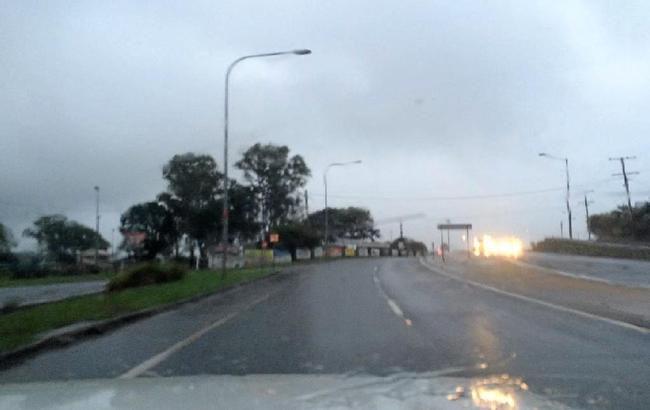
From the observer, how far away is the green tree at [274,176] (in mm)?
92875

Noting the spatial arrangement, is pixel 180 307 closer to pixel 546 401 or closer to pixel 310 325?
pixel 310 325

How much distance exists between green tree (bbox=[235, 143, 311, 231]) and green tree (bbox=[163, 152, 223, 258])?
1030cm

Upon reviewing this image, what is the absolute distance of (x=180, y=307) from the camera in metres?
25.4

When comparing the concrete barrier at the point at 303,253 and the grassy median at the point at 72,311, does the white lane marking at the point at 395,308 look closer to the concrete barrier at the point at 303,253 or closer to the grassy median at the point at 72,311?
the grassy median at the point at 72,311

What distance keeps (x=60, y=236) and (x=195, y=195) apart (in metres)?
16.1

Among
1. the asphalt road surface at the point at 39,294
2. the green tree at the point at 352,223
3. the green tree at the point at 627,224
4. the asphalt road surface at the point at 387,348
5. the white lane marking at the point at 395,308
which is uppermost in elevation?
the green tree at the point at 352,223

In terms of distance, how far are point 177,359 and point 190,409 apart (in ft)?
21.0

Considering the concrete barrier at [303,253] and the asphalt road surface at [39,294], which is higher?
the concrete barrier at [303,253]

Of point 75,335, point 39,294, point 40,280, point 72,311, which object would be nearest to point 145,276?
point 39,294

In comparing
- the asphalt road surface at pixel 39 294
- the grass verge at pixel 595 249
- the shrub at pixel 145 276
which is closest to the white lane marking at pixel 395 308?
the asphalt road surface at pixel 39 294

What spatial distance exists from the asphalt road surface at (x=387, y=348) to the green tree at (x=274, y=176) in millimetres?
70377

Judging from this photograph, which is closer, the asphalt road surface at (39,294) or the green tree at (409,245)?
the asphalt road surface at (39,294)

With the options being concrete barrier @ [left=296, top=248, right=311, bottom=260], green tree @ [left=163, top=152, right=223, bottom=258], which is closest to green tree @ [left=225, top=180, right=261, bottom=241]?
green tree @ [left=163, top=152, right=223, bottom=258]

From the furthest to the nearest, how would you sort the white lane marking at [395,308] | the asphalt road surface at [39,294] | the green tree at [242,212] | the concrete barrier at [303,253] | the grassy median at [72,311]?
the concrete barrier at [303,253]
the green tree at [242,212]
the asphalt road surface at [39,294]
the white lane marking at [395,308]
the grassy median at [72,311]
